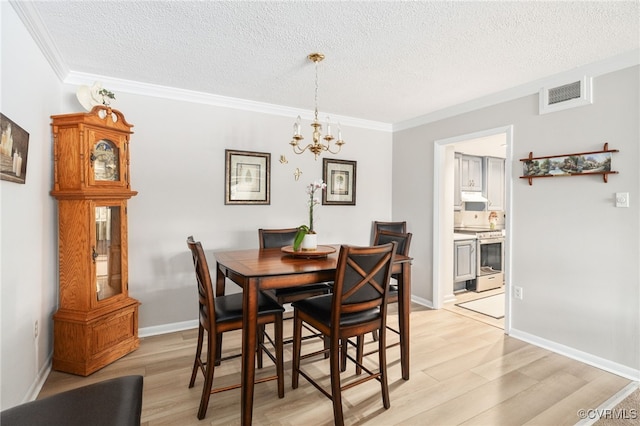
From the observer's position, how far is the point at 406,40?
2.28m

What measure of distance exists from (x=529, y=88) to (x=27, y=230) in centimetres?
417

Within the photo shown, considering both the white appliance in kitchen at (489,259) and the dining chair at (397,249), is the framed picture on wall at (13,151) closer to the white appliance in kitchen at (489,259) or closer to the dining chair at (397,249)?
the dining chair at (397,249)

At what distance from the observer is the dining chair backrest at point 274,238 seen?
10.2 ft

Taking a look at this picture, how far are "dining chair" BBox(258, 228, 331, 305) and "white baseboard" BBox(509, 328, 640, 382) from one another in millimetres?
1970

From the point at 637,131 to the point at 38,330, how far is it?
4.58m

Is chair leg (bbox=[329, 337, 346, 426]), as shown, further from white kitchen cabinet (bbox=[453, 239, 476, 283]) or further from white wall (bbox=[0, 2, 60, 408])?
white kitchen cabinet (bbox=[453, 239, 476, 283])

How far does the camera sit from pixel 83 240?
2461 millimetres

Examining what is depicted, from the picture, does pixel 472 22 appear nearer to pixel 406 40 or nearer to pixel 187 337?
pixel 406 40

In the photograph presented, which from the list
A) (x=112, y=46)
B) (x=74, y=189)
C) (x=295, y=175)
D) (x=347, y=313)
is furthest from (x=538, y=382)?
(x=112, y=46)

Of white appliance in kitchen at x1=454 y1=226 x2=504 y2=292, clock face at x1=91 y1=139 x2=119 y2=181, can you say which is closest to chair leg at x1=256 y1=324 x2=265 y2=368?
clock face at x1=91 y1=139 x2=119 y2=181

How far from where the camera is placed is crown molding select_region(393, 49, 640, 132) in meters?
2.48

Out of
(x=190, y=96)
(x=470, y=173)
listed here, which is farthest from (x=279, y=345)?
(x=470, y=173)

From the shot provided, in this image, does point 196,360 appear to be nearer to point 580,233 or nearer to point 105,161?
point 105,161

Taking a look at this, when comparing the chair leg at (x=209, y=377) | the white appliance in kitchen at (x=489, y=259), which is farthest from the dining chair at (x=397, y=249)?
the white appliance in kitchen at (x=489, y=259)
